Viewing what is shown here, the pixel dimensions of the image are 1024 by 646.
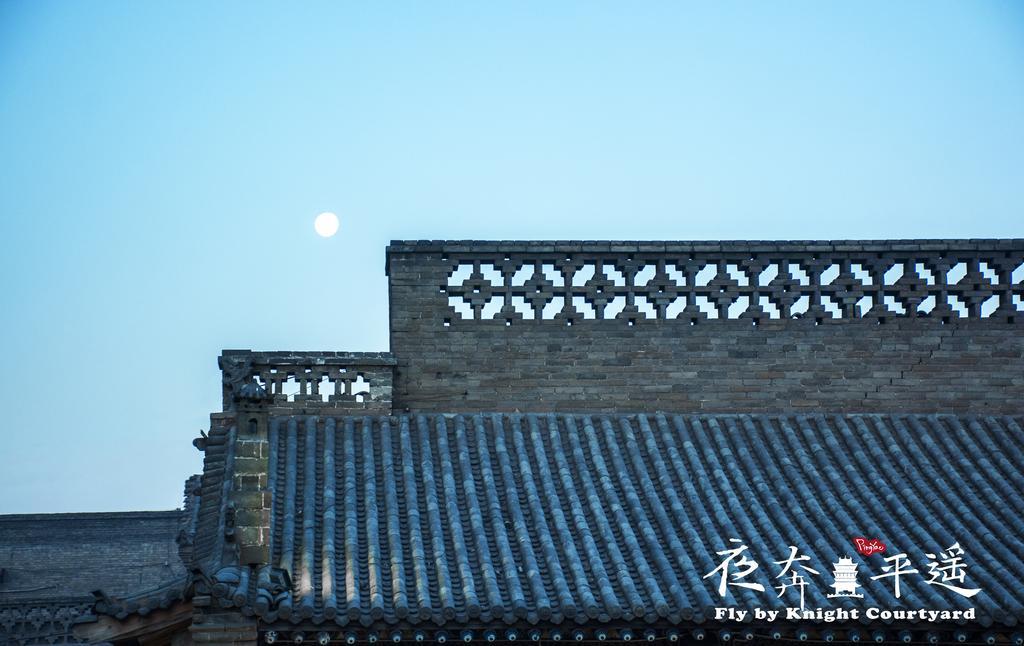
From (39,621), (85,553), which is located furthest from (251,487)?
(85,553)

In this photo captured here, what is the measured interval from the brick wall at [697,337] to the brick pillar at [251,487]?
2.87 m

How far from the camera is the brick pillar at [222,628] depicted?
1073 centimetres

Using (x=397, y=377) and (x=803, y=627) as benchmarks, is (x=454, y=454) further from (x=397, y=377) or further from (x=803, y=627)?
(x=803, y=627)

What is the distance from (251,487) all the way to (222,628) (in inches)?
53.8

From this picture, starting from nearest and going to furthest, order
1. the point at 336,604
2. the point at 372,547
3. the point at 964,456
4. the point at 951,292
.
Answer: the point at 336,604, the point at 372,547, the point at 964,456, the point at 951,292

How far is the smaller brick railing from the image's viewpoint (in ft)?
46.9

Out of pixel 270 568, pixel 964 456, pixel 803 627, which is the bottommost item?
pixel 803 627

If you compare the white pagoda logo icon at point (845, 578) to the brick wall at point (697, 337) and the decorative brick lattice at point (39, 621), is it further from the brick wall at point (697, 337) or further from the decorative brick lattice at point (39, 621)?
the decorative brick lattice at point (39, 621)

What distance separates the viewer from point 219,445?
45.3 ft

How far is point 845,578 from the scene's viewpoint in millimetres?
11695

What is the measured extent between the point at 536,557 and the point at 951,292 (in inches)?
243

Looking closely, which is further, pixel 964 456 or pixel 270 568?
pixel 964 456

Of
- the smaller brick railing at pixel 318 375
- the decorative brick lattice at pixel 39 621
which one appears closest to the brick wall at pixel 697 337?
the smaller brick railing at pixel 318 375

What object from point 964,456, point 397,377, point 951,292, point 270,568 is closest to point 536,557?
point 270,568
